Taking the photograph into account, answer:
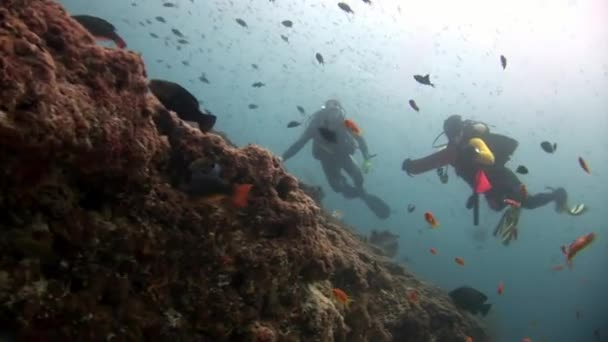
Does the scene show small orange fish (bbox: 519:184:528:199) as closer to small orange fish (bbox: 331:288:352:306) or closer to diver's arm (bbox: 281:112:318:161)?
diver's arm (bbox: 281:112:318:161)

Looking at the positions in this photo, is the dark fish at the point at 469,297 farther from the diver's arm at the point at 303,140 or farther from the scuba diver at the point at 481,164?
the diver's arm at the point at 303,140

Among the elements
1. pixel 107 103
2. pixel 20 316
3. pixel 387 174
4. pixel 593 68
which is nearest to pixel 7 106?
pixel 107 103

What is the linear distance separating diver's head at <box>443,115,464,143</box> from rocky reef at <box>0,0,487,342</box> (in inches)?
345

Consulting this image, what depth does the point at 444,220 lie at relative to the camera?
110250 mm

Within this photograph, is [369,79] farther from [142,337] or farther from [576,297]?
[142,337]

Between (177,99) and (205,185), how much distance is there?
3.18ft

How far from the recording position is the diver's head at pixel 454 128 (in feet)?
39.6

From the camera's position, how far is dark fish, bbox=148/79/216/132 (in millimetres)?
3906

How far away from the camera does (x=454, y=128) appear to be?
41.3 ft

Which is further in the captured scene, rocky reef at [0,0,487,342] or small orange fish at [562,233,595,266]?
small orange fish at [562,233,595,266]

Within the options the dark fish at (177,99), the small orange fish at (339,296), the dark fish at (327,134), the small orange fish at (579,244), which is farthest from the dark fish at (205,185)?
the small orange fish at (579,244)

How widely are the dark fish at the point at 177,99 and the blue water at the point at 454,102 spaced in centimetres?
1324

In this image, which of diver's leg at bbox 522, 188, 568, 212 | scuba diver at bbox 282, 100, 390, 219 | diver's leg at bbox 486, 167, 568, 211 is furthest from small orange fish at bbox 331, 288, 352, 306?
diver's leg at bbox 522, 188, 568, 212

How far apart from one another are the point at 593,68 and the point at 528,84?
27.8 metres
